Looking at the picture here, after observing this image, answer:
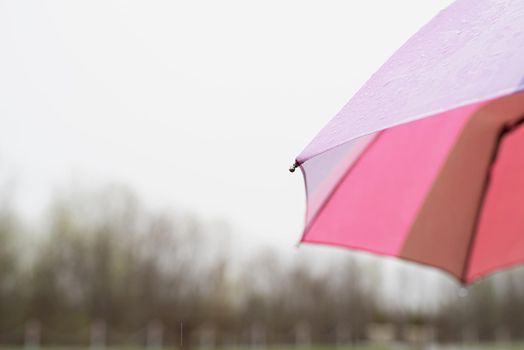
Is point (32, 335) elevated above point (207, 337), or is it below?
above

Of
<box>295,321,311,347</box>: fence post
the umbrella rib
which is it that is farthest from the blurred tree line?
the umbrella rib

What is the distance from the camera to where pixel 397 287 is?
42.0m

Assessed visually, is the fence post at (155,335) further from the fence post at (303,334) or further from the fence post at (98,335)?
the fence post at (303,334)

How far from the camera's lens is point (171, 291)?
102ft

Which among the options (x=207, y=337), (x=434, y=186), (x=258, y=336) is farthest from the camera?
(x=258, y=336)

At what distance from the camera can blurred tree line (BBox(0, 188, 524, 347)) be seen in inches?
1089

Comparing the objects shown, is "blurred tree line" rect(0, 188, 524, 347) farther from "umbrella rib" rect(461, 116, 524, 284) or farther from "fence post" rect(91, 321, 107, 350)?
"umbrella rib" rect(461, 116, 524, 284)

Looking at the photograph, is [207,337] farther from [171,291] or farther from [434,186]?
[434,186]

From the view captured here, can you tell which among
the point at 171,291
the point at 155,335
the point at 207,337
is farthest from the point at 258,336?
the point at 155,335

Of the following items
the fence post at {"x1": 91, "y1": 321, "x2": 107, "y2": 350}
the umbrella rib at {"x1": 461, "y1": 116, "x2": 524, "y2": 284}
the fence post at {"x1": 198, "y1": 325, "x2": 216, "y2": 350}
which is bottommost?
the fence post at {"x1": 198, "y1": 325, "x2": 216, "y2": 350}

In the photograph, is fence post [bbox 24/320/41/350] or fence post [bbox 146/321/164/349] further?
fence post [bbox 146/321/164/349]

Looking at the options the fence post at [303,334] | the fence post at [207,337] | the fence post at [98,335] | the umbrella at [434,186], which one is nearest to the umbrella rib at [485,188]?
the umbrella at [434,186]

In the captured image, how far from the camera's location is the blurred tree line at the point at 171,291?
1089 inches

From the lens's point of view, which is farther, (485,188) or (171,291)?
(171,291)
